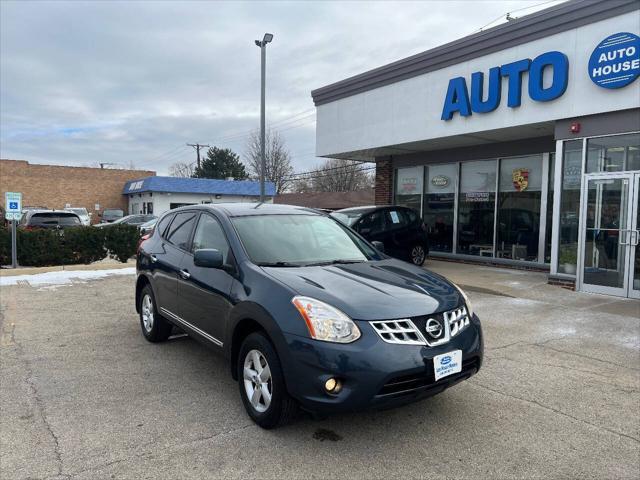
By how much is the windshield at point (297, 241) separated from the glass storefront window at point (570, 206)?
245 inches

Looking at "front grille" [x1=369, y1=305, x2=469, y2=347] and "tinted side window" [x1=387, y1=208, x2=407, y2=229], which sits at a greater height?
"tinted side window" [x1=387, y1=208, x2=407, y2=229]

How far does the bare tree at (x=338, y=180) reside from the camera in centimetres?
5443

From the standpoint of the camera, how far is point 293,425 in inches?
140

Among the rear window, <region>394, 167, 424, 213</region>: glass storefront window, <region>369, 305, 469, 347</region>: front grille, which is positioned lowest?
<region>369, 305, 469, 347</region>: front grille

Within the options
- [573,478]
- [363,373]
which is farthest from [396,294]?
[573,478]

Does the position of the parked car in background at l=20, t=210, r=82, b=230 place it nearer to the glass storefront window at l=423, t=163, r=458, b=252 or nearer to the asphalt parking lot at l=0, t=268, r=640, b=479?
the glass storefront window at l=423, t=163, r=458, b=252

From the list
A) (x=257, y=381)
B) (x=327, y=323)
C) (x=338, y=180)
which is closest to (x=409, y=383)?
(x=327, y=323)

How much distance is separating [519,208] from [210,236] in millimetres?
9780

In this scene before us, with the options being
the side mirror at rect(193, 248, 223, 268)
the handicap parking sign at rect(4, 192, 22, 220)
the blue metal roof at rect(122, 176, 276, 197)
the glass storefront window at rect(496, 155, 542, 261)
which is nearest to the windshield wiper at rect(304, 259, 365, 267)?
the side mirror at rect(193, 248, 223, 268)

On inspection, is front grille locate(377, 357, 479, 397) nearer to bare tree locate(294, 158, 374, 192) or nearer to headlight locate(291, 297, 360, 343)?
headlight locate(291, 297, 360, 343)

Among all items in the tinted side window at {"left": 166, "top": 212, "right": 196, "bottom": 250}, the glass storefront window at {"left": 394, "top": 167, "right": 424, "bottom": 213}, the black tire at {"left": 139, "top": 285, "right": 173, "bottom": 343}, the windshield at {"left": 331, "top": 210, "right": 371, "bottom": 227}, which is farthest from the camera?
the glass storefront window at {"left": 394, "top": 167, "right": 424, "bottom": 213}

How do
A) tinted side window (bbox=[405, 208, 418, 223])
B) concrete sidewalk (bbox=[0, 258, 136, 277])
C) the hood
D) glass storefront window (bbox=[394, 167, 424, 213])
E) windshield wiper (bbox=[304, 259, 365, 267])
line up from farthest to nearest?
1. glass storefront window (bbox=[394, 167, 424, 213])
2. tinted side window (bbox=[405, 208, 418, 223])
3. concrete sidewalk (bbox=[0, 258, 136, 277])
4. windshield wiper (bbox=[304, 259, 365, 267])
5. the hood

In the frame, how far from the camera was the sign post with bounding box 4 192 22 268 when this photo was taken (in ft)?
35.9

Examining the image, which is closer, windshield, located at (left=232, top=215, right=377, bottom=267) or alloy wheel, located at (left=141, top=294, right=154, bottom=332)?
windshield, located at (left=232, top=215, right=377, bottom=267)
